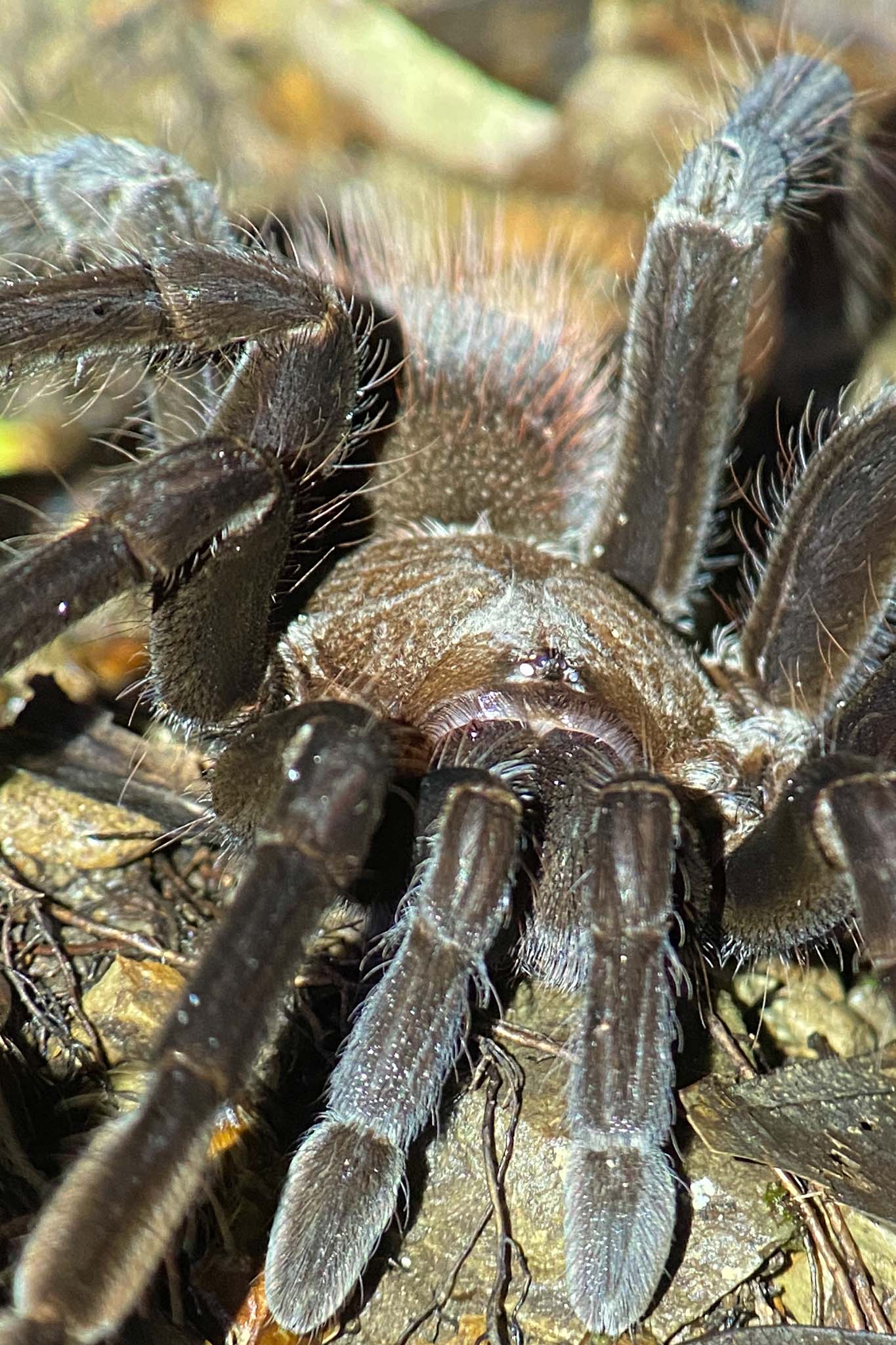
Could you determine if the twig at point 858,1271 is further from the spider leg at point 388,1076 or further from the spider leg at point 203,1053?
the spider leg at point 203,1053

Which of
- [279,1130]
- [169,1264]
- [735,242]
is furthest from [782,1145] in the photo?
[735,242]

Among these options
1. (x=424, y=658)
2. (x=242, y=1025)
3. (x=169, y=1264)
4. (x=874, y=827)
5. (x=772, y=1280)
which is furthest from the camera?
(x=424, y=658)

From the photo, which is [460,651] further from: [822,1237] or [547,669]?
[822,1237]

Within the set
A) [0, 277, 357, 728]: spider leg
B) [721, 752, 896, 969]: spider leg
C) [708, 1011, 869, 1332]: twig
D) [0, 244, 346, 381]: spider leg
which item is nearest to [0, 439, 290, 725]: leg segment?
[0, 277, 357, 728]: spider leg

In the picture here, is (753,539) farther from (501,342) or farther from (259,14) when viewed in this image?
(259,14)

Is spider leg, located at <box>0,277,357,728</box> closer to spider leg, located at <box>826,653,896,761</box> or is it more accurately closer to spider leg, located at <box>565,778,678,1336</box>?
spider leg, located at <box>565,778,678,1336</box>

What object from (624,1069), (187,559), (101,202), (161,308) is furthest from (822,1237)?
(101,202)

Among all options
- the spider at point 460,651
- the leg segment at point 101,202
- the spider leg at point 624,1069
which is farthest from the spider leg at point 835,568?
the leg segment at point 101,202
